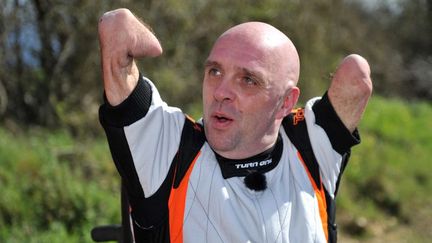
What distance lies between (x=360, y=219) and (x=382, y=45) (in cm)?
880

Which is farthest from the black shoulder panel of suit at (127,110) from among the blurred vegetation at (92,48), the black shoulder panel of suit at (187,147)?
the blurred vegetation at (92,48)

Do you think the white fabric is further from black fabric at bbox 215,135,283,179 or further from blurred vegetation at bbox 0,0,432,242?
blurred vegetation at bbox 0,0,432,242

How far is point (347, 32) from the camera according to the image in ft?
42.4

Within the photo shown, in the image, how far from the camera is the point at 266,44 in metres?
2.54

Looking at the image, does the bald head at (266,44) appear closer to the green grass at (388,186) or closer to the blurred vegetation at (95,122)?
the blurred vegetation at (95,122)

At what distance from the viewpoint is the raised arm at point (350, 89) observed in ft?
8.76

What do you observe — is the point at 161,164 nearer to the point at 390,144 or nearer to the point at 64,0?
the point at 64,0

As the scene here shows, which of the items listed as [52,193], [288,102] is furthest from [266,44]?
[52,193]

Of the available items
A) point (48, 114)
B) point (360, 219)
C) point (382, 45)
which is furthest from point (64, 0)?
point (382, 45)

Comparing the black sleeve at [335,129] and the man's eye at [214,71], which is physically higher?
the man's eye at [214,71]

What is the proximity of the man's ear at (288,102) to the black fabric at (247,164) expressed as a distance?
0.44 ft

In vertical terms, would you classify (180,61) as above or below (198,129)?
below

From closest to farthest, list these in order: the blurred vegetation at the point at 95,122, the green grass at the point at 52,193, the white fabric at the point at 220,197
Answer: the white fabric at the point at 220,197
the green grass at the point at 52,193
the blurred vegetation at the point at 95,122

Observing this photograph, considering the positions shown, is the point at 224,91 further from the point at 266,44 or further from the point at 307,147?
the point at 307,147
